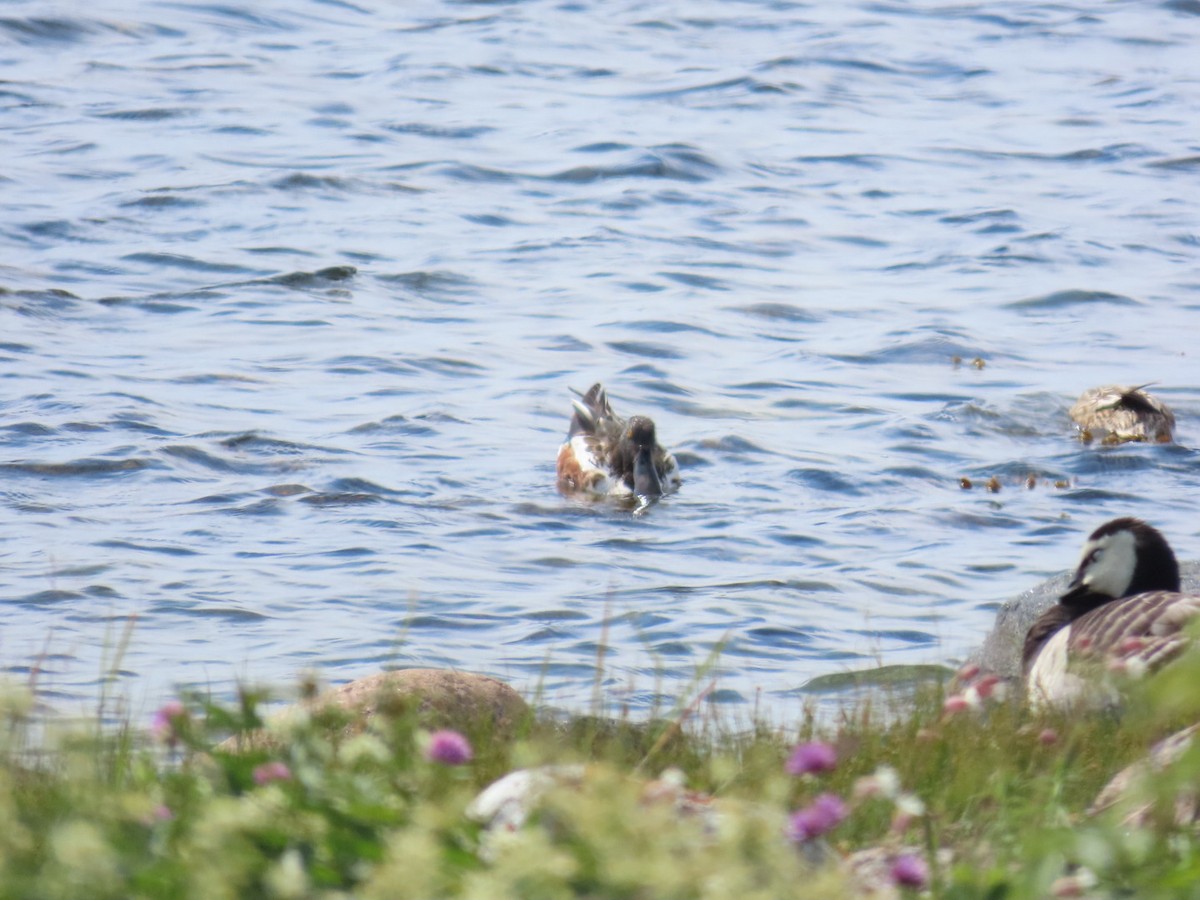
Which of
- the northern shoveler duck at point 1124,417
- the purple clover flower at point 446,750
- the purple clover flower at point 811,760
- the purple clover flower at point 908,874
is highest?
the purple clover flower at point 446,750

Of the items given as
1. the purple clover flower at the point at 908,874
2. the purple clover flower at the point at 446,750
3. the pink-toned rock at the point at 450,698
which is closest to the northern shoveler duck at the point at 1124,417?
the pink-toned rock at the point at 450,698

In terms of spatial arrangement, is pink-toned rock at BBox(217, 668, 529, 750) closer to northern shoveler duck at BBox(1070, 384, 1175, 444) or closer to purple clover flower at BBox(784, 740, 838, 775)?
purple clover flower at BBox(784, 740, 838, 775)

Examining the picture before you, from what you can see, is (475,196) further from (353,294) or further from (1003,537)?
(1003,537)

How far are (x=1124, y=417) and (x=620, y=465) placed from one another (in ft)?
12.8

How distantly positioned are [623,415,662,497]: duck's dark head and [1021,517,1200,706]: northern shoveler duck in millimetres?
5511

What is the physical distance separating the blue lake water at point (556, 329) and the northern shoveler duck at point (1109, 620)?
2.86ft

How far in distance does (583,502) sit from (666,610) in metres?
2.88

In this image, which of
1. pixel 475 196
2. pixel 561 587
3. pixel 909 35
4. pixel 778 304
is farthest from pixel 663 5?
pixel 561 587

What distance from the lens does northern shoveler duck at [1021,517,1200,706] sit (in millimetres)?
5578

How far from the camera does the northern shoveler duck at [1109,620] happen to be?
5578 millimetres

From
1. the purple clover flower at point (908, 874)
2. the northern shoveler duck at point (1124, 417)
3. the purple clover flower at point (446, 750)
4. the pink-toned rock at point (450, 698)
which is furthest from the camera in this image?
the northern shoveler duck at point (1124, 417)

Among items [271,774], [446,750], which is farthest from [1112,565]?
[271,774]

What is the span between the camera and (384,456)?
12602mm

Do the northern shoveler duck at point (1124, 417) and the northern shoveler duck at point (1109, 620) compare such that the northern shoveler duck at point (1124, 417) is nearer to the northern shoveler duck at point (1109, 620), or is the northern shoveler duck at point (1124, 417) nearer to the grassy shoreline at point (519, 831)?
the northern shoveler duck at point (1109, 620)
